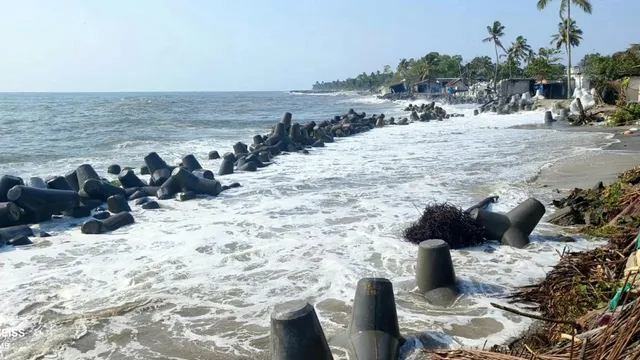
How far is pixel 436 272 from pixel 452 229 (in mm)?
2007

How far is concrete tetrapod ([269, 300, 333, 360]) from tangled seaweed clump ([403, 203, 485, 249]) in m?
4.16

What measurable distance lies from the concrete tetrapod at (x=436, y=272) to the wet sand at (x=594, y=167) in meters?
6.71

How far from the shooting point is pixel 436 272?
628cm

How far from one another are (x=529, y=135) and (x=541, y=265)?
18686 mm

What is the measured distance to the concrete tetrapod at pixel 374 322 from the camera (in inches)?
195

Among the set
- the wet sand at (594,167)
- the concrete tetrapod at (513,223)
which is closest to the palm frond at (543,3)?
the wet sand at (594,167)

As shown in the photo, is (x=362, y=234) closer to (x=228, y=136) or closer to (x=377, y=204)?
(x=377, y=204)

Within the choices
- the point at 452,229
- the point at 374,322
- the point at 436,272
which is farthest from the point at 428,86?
the point at 374,322

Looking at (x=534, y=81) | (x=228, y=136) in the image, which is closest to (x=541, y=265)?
(x=228, y=136)

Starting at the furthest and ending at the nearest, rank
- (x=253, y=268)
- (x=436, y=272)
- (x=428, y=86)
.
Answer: (x=428, y=86), (x=253, y=268), (x=436, y=272)

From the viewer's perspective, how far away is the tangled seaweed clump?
8102 mm

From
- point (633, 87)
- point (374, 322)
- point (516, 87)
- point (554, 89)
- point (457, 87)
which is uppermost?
point (457, 87)

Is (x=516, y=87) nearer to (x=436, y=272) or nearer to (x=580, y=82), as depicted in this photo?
(x=580, y=82)

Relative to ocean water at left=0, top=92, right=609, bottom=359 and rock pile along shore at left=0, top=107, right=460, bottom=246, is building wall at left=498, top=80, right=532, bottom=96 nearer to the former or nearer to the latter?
ocean water at left=0, top=92, right=609, bottom=359
